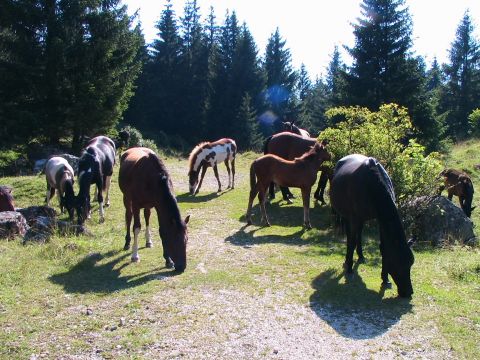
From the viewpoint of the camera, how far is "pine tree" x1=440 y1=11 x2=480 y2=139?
154ft

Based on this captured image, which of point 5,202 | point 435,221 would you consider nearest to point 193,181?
point 5,202

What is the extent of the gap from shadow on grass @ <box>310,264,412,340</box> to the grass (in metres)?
0.02

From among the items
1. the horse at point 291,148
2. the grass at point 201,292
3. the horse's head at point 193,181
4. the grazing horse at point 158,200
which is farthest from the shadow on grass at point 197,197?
the grazing horse at point 158,200

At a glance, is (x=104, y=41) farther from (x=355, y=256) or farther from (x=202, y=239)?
(x=355, y=256)

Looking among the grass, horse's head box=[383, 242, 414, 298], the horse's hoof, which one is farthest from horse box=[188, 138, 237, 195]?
horse's head box=[383, 242, 414, 298]

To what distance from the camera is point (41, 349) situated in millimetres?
5191

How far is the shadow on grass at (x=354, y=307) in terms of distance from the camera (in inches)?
234

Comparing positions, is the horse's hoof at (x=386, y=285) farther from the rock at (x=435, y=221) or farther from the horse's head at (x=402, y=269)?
the rock at (x=435, y=221)

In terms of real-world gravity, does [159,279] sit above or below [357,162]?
below

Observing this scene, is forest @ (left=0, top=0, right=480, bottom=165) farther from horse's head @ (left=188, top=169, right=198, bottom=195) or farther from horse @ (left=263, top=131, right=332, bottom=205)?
horse's head @ (left=188, top=169, right=198, bottom=195)

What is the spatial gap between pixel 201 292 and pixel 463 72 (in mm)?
51233

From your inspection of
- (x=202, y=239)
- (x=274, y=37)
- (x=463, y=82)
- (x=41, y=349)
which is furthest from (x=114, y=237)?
(x=274, y=37)

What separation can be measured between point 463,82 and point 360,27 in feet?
94.7

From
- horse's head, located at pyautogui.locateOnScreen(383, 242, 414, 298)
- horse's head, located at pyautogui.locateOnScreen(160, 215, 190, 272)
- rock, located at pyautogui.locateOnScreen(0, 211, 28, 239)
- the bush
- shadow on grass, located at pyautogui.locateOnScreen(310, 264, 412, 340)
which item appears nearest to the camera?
shadow on grass, located at pyautogui.locateOnScreen(310, 264, 412, 340)
